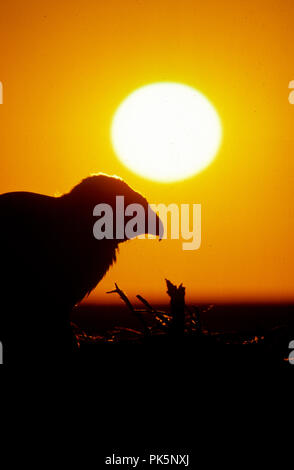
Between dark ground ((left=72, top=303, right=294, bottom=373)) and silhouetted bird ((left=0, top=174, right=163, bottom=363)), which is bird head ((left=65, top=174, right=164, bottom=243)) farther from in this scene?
dark ground ((left=72, top=303, right=294, bottom=373))

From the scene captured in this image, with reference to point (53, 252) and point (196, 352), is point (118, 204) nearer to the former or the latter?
point (53, 252)

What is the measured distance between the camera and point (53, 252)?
604 centimetres

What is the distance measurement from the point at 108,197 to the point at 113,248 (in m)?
0.65

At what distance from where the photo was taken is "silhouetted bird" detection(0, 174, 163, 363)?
546 cm

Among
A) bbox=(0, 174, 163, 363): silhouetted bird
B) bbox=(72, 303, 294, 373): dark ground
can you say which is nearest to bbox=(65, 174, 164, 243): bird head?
bbox=(0, 174, 163, 363): silhouetted bird

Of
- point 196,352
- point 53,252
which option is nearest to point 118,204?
point 53,252

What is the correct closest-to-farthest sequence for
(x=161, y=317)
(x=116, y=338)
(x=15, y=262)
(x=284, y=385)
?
(x=284, y=385) < (x=161, y=317) < (x=116, y=338) < (x=15, y=262)

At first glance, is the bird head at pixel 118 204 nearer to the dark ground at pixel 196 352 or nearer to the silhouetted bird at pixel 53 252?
the silhouetted bird at pixel 53 252

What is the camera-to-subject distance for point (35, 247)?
598 cm

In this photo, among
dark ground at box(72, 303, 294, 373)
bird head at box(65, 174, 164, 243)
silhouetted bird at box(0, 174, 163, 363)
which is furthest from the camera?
bird head at box(65, 174, 164, 243)

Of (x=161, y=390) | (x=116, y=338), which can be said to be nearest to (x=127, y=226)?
(x=116, y=338)

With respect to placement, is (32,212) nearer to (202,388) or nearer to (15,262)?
(15,262)

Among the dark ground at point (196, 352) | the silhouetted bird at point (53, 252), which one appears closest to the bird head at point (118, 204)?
the silhouetted bird at point (53, 252)

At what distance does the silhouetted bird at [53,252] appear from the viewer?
17.9ft
